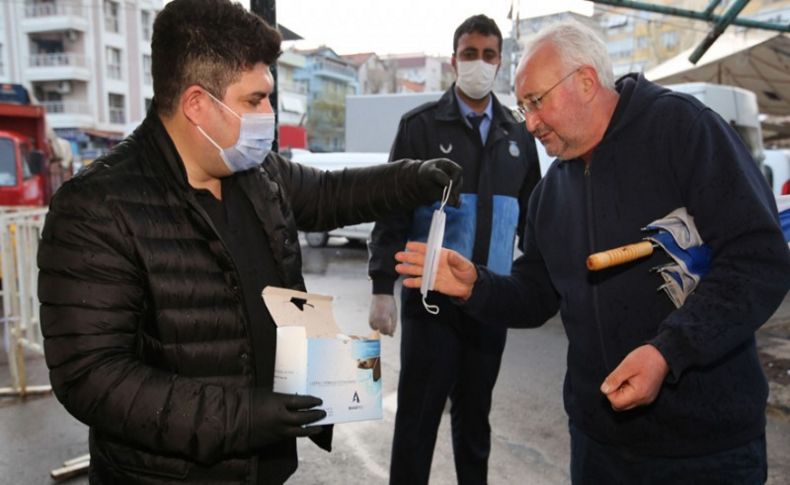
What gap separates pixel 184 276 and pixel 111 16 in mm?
43436

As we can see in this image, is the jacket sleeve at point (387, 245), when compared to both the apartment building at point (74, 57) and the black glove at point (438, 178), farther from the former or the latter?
the apartment building at point (74, 57)

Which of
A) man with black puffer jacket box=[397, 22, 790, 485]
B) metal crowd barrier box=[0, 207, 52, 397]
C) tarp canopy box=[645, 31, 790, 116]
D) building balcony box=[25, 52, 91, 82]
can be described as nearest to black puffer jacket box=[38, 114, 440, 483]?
man with black puffer jacket box=[397, 22, 790, 485]

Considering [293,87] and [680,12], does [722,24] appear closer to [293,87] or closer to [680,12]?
[680,12]

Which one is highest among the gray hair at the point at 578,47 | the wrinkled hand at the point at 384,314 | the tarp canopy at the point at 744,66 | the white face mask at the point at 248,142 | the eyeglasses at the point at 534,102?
the tarp canopy at the point at 744,66

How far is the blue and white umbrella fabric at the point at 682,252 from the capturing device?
1.69 meters

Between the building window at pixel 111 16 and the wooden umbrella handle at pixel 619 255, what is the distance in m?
43.2

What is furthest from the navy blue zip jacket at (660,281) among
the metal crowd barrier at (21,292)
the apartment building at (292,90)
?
the apartment building at (292,90)

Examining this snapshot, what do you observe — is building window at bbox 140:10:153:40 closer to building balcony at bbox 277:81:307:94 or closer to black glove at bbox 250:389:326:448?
building balcony at bbox 277:81:307:94

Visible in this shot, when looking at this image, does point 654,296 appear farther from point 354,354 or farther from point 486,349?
point 486,349

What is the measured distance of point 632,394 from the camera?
1.57 m

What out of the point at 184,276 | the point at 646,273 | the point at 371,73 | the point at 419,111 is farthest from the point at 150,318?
the point at 371,73

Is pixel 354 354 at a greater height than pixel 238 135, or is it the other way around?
pixel 238 135

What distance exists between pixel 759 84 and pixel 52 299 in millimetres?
12763

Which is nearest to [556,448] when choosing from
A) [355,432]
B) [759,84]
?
[355,432]
